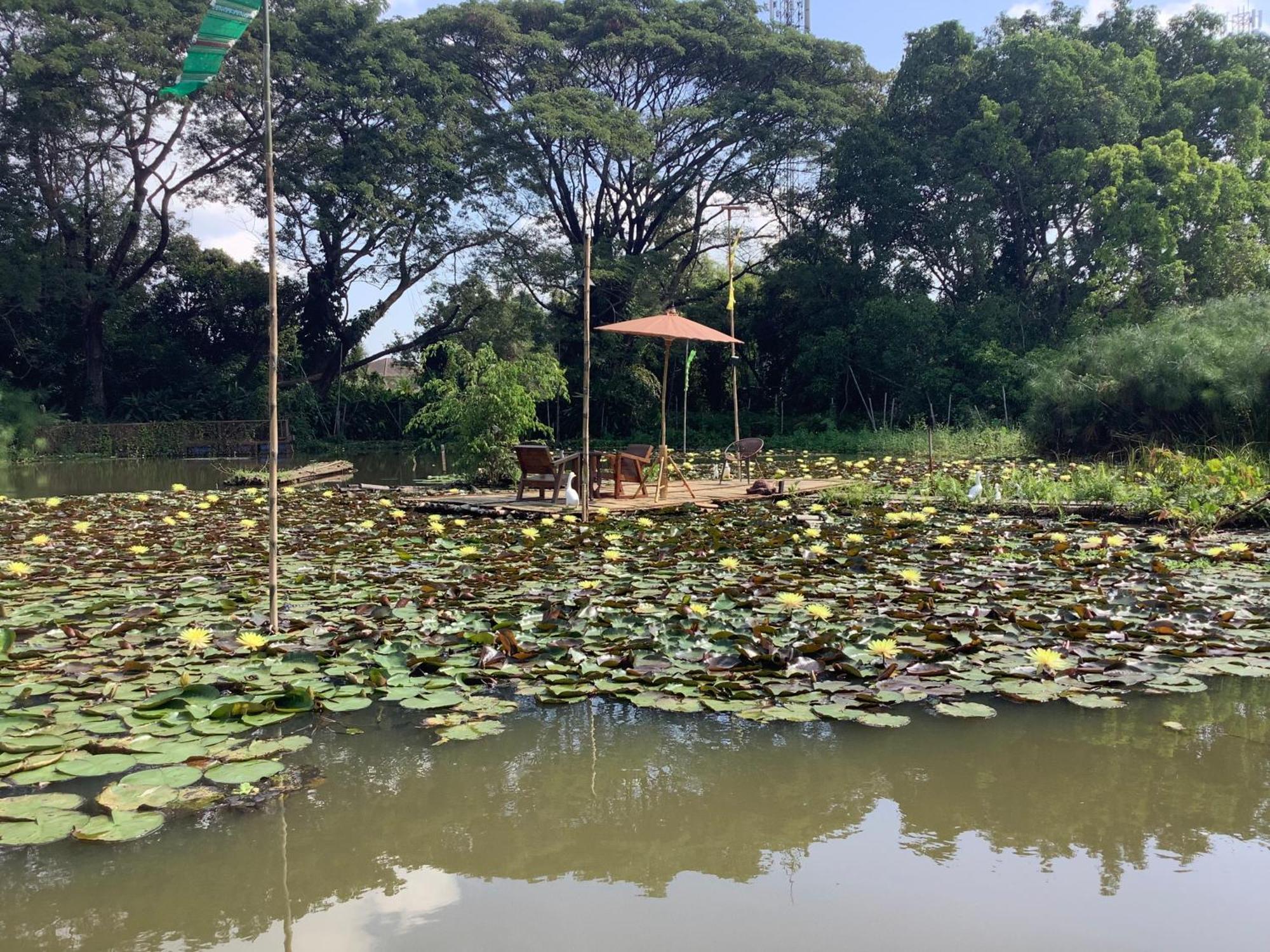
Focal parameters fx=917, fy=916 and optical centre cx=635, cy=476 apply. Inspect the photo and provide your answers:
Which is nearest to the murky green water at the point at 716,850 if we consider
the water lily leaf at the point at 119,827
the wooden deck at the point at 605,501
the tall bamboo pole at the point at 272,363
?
the water lily leaf at the point at 119,827

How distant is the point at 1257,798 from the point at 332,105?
75.0 ft

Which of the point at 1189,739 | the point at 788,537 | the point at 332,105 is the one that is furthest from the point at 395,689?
the point at 332,105

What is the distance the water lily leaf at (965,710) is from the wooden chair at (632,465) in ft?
18.9

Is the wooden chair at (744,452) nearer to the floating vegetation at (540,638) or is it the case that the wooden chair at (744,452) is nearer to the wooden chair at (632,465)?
the wooden chair at (632,465)

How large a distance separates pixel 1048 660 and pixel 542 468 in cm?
575

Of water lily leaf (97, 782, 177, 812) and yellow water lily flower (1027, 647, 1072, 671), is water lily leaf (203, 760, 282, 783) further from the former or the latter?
yellow water lily flower (1027, 647, 1072, 671)

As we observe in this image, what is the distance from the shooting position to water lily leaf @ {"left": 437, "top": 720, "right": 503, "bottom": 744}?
2854mm

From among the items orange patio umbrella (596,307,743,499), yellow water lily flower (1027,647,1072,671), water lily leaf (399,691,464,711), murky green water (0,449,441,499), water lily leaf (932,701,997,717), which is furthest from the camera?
murky green water (0,449,441,499)

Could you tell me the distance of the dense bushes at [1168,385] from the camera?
10430 mm

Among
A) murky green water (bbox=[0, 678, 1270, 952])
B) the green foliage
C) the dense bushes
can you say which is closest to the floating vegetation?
murky green water (bbox=[0, 678, 1270, 952])

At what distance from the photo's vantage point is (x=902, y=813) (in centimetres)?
247

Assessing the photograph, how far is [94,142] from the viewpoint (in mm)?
20438

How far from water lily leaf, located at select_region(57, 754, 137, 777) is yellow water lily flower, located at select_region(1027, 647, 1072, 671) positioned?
2894 mm

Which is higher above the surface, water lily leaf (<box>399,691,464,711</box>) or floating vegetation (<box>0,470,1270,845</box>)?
floating vegetation (<box>0,470,1270,845</box>)
